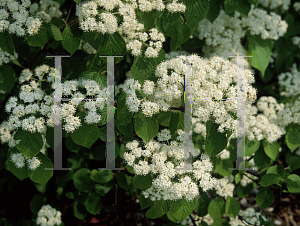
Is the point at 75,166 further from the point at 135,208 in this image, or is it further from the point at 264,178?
the point at 264,178

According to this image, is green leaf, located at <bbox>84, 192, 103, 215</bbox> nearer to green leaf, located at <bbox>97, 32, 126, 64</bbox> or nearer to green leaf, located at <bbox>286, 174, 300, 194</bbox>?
green leaf, located at <bbox>97, 32, 126, 64</bbox>

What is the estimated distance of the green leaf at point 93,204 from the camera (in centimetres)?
351

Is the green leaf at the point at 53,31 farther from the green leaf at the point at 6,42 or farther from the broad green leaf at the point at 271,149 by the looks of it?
the broad green leaf at the point at 271,149

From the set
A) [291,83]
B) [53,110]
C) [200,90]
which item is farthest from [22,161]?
[291,83]

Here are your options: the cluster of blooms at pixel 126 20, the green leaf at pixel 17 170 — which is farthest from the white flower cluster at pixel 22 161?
the cluster of blooms at pixel 126 20

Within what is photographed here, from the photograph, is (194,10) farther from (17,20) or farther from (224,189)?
(224,189)

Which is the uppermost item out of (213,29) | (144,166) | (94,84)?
(213,29)

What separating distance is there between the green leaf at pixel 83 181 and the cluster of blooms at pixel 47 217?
20.2 inches

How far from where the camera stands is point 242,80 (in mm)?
2539

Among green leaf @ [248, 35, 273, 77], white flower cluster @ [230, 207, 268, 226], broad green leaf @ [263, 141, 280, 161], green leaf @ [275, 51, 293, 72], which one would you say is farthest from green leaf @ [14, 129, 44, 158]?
green leaf @ [275, 51, 293, 72]

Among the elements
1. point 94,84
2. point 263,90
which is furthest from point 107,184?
point 263,90

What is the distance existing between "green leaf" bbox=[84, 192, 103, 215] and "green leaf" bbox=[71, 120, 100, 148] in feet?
4.50

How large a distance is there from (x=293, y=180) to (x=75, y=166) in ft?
8.76

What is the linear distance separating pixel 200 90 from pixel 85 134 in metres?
1.08
